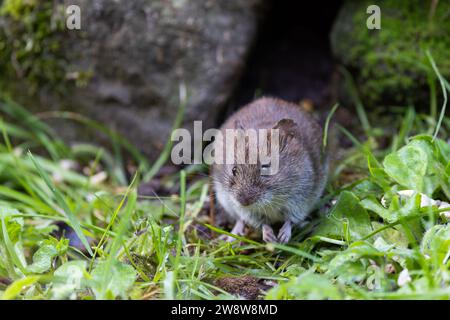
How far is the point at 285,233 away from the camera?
3869 millimetres

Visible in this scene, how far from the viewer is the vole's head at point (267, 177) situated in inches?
142

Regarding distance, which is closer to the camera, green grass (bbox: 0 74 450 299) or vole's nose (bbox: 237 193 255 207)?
green grass (bbox: 0 74 450 299)

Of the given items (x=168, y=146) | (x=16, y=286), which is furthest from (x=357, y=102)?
(x=16, y=286)

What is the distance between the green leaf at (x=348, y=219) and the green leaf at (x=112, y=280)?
133 cm

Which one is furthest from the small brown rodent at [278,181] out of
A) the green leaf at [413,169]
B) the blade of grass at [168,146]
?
the blade of grass at [168,146]

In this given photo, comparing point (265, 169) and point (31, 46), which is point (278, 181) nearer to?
point (265, 169)

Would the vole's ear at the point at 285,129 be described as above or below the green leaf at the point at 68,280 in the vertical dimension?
above

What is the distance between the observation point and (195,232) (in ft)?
13.1

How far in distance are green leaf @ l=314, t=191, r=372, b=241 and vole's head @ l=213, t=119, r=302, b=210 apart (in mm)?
353

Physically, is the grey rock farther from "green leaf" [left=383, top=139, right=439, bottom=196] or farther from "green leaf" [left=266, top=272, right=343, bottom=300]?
"green leaf" [left=266, top=272, right=343, bottom=300]

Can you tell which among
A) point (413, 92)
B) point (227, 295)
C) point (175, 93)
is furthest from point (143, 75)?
point (227, 295)

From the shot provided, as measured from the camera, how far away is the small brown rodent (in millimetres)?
3631

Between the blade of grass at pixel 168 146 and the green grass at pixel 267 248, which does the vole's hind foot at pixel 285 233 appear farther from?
the blade of grass at pixel 168 146

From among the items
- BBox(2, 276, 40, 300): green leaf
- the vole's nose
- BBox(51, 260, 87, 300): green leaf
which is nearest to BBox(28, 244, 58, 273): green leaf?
BBox(51, 260, 87, 300): green leaf
